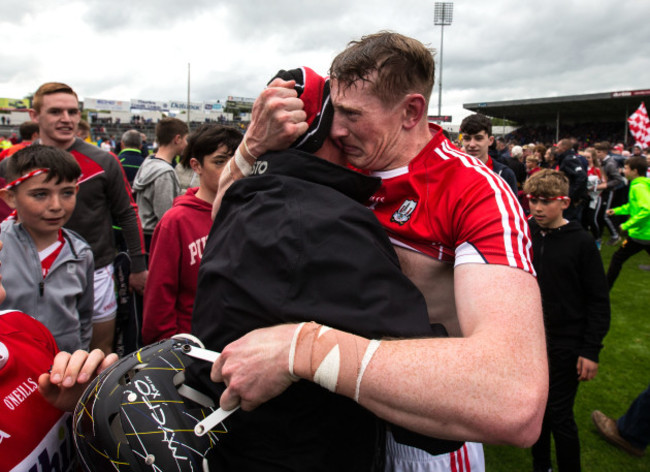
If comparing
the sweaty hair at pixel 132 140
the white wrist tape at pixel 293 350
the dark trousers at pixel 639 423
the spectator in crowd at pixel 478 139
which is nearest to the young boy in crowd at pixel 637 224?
the spectator in crowd at pixel 478 139

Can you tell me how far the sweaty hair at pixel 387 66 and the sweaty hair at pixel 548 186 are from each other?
2.26m

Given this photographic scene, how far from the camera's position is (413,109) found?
1512mm

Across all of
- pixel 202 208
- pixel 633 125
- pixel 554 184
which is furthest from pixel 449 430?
pixel 633 125

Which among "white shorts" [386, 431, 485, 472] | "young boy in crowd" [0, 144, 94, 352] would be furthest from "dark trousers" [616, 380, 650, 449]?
"young boy in crowd" [0, 144, 94, 352]

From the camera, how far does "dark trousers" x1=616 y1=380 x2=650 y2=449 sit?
3221 mm

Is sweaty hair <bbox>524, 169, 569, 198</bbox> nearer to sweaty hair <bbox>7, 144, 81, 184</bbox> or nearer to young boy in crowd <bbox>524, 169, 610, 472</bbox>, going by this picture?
young boy in crowd <bbox>524, 169, 610, 472</bbox>

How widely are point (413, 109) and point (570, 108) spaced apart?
141 feet

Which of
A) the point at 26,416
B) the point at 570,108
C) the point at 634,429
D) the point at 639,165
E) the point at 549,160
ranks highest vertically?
the point at 570,108

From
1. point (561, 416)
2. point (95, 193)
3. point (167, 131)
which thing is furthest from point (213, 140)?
point (561, 416)

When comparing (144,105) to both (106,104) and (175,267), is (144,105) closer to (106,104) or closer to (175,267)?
(106,104)

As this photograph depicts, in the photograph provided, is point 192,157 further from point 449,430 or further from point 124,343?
point 449,430

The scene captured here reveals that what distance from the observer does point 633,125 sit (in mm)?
13812

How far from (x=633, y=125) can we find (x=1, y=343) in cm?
1713

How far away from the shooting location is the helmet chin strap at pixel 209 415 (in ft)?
3.33
